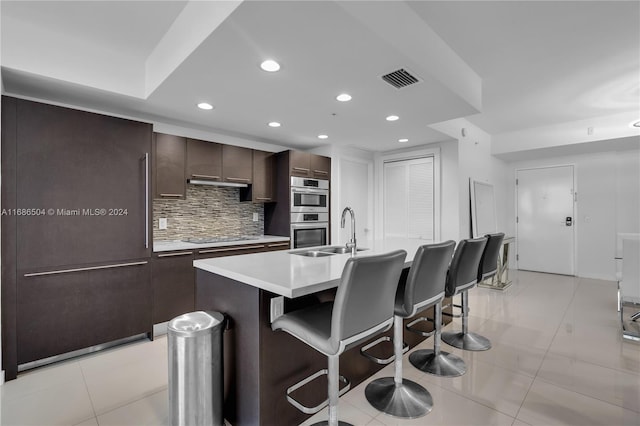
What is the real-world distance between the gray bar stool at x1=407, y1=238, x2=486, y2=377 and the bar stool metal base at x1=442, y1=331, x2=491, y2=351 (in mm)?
291

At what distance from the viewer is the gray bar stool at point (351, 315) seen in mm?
1353

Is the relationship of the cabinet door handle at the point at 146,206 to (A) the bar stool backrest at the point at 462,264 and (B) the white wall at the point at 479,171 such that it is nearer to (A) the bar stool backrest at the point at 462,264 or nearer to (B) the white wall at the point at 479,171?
(A) the bar stool backrest at the point at 462,264

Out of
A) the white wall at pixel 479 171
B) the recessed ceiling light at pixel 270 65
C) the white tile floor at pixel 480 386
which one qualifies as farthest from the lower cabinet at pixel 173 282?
the white wall at pixel 479 171

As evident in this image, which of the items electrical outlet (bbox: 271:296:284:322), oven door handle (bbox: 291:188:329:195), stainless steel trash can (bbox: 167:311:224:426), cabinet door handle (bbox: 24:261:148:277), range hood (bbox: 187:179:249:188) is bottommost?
stainless steel trash can (bbox: 167:311:224:426)

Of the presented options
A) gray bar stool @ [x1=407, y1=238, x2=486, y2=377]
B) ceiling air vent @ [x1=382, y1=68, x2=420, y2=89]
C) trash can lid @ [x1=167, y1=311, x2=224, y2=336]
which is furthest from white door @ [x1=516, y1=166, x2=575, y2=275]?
trash can lid @ [x1=167, y1=311, x2=224, y2=336]

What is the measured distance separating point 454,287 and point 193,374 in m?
1.95

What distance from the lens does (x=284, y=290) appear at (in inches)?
53.3

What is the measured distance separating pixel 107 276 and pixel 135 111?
5.83 feet

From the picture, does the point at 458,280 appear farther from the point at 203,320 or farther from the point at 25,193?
the point at 25,193

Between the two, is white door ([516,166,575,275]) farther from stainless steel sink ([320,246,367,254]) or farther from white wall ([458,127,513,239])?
stainless steel sink ([320,246,367,254])

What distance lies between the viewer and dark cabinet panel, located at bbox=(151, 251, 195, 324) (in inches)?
120

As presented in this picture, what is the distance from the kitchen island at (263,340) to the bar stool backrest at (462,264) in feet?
3.41

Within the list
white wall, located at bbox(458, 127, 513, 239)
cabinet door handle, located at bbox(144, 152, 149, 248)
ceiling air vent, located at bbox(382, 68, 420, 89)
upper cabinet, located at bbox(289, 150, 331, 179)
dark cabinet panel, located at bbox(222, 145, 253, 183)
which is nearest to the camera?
ceiling air vent, located at bbox(382, 68, 420, 89)

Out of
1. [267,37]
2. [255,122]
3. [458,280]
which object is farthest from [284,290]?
[255,122]
